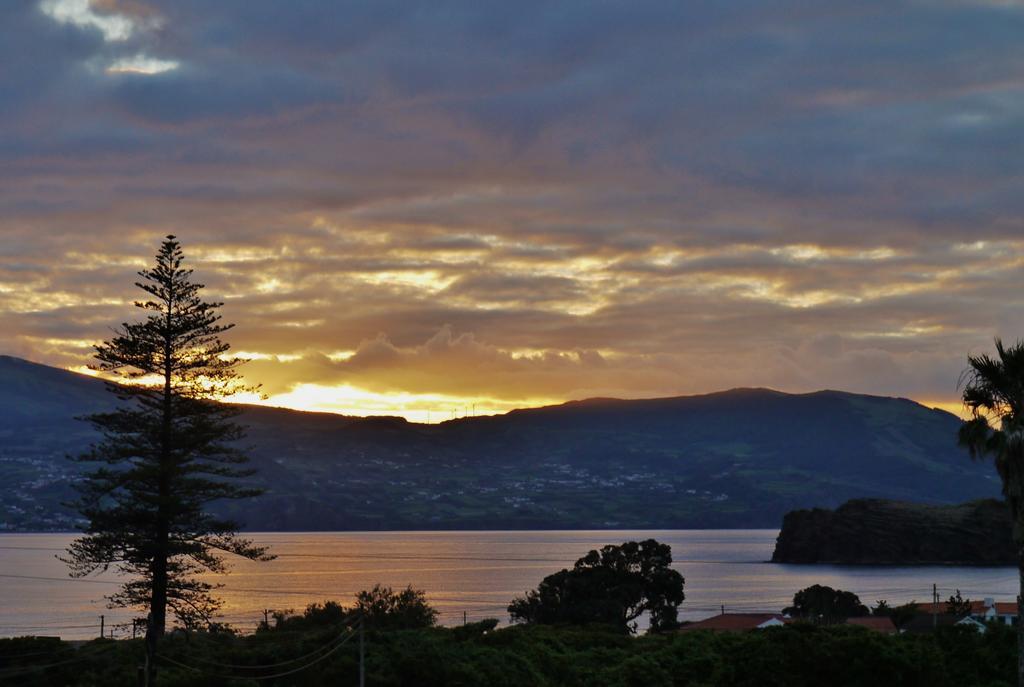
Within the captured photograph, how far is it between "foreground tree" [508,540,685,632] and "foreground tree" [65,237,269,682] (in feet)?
131

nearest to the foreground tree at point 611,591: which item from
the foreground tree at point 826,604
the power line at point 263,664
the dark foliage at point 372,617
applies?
the foreground tree at point 826,604

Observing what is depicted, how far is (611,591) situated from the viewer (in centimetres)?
9719

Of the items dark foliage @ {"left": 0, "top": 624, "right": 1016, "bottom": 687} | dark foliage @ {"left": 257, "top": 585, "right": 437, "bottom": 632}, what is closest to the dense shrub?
dark foliage @ {"left": 0, "top": 624, "right": 1016, "bottom": 687}

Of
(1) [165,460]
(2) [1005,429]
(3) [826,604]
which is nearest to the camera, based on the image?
(2) [1005,429]

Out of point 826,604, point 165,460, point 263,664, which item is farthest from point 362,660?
point 826,604

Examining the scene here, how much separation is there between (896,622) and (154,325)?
69084 millimetres

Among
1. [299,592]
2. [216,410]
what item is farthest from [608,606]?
[299,592]

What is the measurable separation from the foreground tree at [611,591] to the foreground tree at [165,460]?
131 ft

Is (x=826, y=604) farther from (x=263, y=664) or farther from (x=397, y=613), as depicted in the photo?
(x=263, y=664)

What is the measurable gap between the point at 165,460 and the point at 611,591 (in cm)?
5128

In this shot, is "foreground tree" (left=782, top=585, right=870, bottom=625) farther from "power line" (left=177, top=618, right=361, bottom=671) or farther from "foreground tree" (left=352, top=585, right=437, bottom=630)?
"power line" (left=177, top=618, right=361, bottom=671)

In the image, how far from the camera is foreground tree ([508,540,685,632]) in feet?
304

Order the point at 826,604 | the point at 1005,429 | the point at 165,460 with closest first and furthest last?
1. the point at 1005,429
2. the point at 165,460
3. the point at 826,604

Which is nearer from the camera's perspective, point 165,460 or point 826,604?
point 165,460
